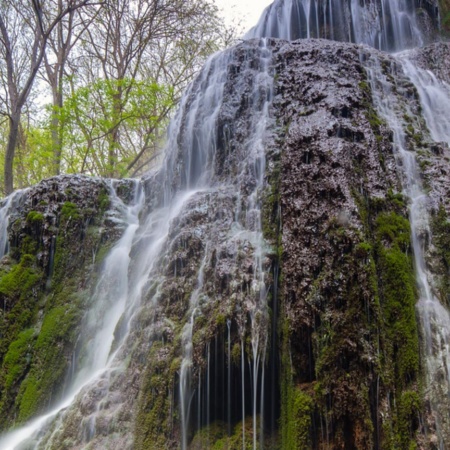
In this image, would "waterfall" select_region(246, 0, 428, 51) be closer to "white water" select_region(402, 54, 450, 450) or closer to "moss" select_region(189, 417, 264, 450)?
"white water" select_region(402, 54, 450, 450)

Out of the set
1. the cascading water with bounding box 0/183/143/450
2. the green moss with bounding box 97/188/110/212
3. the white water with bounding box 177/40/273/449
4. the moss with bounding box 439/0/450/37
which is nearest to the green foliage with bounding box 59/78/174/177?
the green moss with bounding box 97/188/110/212

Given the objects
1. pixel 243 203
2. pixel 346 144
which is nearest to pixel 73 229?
pixel 243 203

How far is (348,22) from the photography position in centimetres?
1131

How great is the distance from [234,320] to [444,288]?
7.15ft

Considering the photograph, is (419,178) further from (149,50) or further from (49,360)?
(149,50)

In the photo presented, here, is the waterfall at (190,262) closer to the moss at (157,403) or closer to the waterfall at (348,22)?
the moss at (157,403)

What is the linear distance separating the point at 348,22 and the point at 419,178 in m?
7.93

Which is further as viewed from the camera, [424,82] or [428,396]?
[424,82]

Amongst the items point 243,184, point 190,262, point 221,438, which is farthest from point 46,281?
point 221,438

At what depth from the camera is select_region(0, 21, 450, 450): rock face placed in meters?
3.70

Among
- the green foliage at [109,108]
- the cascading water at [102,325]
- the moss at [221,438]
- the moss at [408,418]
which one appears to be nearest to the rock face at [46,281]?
the cascading water at [102,325]

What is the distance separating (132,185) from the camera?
30.0ft

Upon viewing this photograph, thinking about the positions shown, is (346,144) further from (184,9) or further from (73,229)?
(184,9)

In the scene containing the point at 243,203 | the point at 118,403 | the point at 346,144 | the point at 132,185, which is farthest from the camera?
the point at 132,185
